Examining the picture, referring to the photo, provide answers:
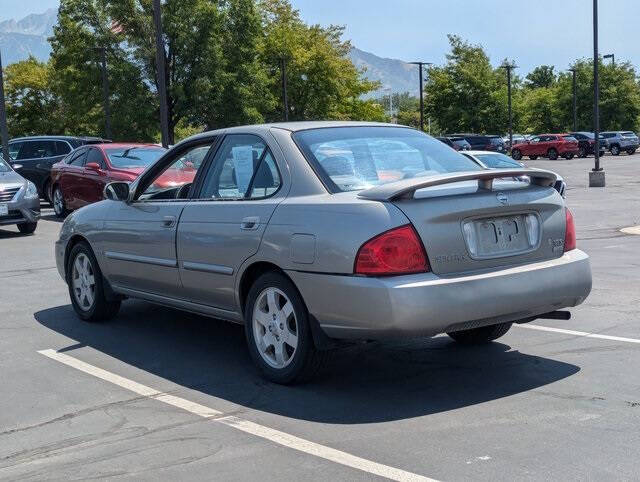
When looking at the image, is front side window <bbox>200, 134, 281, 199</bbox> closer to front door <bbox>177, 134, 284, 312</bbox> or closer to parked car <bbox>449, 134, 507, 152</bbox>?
front door <bbox>177, 134, 284, 312</bbox>

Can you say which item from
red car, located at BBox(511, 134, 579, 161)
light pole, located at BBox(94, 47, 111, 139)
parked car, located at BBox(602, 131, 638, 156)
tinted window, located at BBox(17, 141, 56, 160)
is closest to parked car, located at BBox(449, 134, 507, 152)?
red car, located at BBox(511, 134, 579, 161)

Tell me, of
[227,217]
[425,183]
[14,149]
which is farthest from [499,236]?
[14,149]

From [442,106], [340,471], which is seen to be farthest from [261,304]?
[442,106]

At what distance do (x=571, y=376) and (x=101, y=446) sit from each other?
287 centimetres

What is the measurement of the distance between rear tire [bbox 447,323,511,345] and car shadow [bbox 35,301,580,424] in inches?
3.2

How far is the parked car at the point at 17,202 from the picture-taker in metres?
15.4

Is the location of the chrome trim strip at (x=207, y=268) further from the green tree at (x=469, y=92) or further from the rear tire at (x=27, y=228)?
the green tree at (x=469, y=92)

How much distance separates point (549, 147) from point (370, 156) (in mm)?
52675

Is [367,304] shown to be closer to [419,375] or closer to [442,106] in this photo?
[419,375]

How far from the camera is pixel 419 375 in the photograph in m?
5.72

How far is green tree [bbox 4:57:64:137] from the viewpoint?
61.6m

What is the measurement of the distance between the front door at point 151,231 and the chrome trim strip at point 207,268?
6.8 inches

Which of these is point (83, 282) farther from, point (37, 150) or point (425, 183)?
point (37, 150)

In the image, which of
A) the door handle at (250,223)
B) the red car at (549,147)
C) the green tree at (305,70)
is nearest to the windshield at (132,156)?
the door handle at (250,223)
